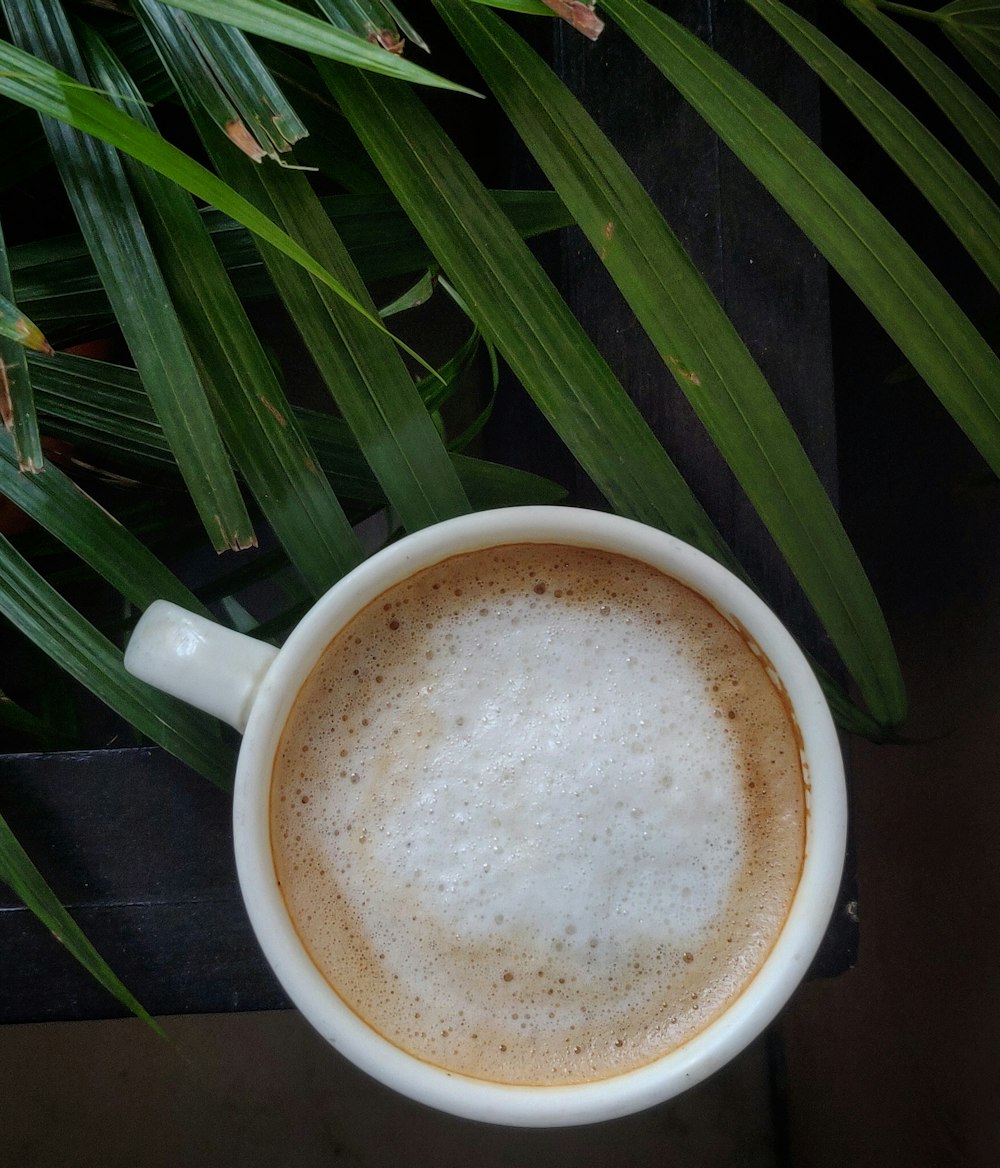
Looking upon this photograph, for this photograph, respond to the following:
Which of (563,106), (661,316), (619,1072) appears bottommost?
(619,1072)

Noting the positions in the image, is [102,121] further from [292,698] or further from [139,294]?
[292,698]

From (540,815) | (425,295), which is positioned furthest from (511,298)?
(540,815)

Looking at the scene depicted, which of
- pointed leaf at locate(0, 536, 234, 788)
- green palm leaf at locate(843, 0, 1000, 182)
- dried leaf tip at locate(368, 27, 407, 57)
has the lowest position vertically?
pointed leaf at locate(0, 536, 234, 788)

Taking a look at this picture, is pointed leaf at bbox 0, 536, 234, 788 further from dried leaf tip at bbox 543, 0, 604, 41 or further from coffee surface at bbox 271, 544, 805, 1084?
dried leaf tip at bbox 543, 0, 604, 41

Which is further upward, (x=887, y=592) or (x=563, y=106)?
(x=563, y=106)

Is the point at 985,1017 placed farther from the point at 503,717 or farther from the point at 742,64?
the point at 742,64

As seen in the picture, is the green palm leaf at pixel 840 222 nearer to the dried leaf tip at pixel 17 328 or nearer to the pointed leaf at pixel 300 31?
the pointed leaf at pixel 300 31

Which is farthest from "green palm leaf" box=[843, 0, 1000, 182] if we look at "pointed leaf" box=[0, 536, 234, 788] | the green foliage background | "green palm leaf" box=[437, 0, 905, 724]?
"pointed leaf" box=[0, 536, 234, 788]

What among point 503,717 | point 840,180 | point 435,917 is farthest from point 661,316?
point 435,917
